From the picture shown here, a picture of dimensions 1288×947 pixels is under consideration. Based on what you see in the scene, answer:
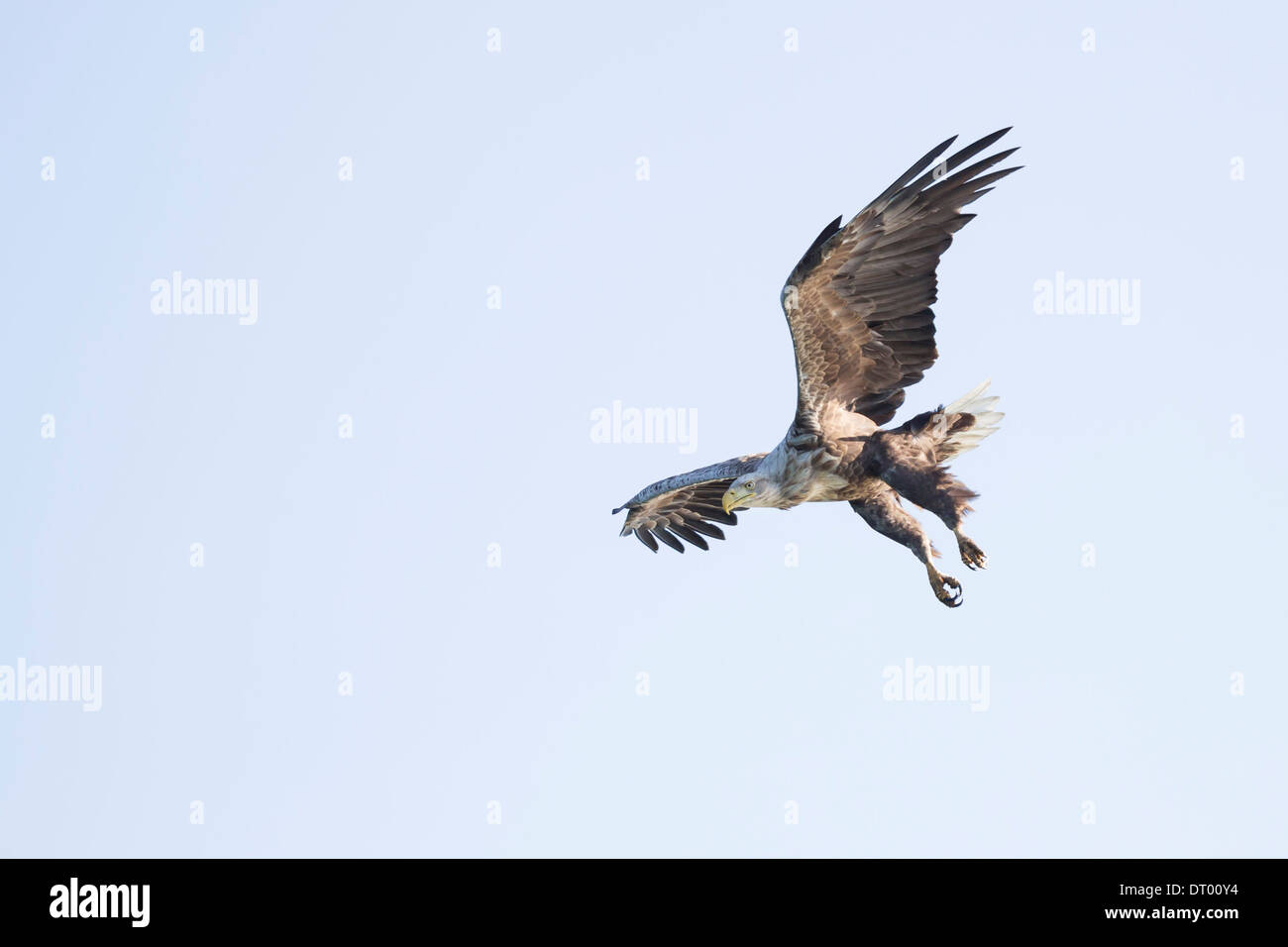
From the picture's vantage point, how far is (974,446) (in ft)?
47.1

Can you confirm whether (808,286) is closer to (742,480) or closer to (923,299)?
(923,299)

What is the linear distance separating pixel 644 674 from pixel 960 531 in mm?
6673

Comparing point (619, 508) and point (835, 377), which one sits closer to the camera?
point (835, 377)

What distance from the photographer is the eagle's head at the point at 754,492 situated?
49.9ft

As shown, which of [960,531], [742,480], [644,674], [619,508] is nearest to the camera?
[960,531]

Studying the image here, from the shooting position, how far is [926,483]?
13758 millimetres

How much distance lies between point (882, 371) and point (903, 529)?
1.24 m

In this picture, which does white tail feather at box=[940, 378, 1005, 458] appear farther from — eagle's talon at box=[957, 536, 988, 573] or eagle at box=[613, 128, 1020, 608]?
eagle's talon at box=[957, 536, 988, 573]

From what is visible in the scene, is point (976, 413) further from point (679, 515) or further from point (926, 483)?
point (679, 515)

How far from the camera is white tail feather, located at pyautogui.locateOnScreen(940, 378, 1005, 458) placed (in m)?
14.2

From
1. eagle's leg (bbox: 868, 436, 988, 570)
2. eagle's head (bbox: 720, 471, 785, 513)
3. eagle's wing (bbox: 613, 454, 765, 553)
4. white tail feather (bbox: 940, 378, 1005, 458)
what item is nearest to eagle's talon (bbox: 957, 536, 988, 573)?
eagle's leg (bbox: 868, 436, 988, 570)

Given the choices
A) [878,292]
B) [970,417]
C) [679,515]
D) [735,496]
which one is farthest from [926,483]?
[679,515]
